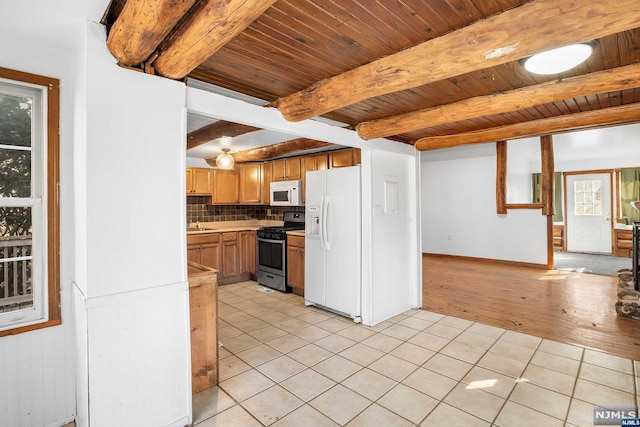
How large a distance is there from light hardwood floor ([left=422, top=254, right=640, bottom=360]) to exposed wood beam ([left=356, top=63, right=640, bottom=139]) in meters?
2.33

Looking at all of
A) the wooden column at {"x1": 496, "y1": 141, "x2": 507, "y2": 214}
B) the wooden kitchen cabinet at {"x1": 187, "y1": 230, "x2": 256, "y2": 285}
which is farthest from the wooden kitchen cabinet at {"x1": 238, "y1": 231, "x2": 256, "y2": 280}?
the wooden column at {"x1": 496, "y1": 141, "x2": 507, "y2": 214}

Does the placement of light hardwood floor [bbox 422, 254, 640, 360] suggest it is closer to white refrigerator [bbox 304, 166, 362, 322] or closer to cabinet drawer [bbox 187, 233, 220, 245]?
white refrigerator [bbox 304, 166, 362, 322]

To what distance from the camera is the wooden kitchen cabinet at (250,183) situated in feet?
19.2

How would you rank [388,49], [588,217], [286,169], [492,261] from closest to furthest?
[388,49], [286,169], [492,261], [588,217]

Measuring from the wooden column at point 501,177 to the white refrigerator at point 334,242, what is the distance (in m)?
4.70

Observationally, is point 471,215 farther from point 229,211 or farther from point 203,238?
point 203,238

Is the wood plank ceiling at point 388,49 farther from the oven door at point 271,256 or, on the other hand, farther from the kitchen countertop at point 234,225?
the kitchen countertop at point 234,225

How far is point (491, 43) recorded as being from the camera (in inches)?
62.5

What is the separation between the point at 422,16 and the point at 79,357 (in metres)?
2.72

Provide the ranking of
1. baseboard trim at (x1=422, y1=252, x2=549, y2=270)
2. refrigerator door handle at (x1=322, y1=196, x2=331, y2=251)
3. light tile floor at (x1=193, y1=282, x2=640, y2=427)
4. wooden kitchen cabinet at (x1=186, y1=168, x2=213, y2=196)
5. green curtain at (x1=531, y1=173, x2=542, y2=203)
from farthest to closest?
green curtain at (x1=531, y1=173, x2=542, y2=203), baseboard trim at (x1=422, y1=252, x2=549, y2=270), wooden kitchen cabinet at (x1=186, y1=168, x2=213, y2=196), refrigerator door handle at (x1=322, y1=196, x2=331, y2=251), light tile floor at (x1=193, y1=282, x2=640, y2=427)

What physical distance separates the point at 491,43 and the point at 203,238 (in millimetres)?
4573

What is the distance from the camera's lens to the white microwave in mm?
5098

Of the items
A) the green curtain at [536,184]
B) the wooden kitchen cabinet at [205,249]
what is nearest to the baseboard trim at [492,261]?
the green curtain at [536,184]

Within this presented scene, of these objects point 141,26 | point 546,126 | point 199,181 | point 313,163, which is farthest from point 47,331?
point 546,126
